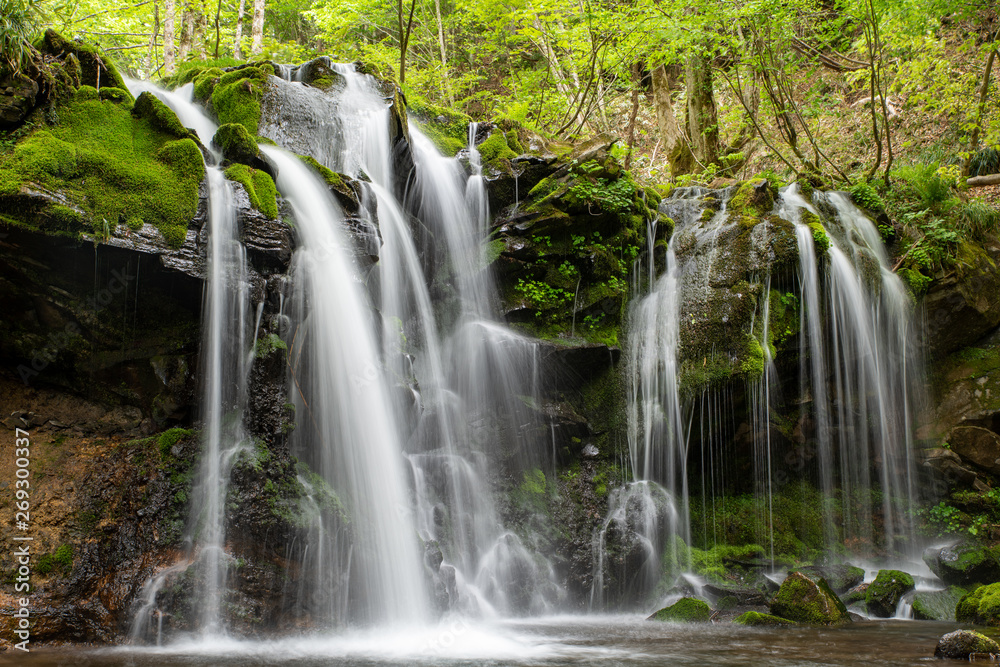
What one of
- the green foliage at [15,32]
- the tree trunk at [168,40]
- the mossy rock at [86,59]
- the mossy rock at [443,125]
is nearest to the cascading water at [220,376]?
the green foliage at [15,32]

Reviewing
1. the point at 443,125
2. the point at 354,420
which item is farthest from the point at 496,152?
the point at 354,420

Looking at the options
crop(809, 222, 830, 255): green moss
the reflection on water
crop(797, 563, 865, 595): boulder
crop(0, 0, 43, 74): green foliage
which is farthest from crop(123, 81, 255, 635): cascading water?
crop(809, 222, 830, 255): green moss

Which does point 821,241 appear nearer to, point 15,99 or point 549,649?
point 549,649

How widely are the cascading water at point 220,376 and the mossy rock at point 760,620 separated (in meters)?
5.30

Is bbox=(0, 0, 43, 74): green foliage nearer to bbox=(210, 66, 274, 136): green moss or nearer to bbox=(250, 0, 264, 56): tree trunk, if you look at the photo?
bbox=(210, 66, 274, 136): green moss

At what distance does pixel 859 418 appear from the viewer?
9.59m

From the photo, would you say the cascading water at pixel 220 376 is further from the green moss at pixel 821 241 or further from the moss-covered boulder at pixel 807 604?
the green moss at pixel 821 241

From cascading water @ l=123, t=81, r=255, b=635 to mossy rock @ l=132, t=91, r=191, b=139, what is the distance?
885 millimetres

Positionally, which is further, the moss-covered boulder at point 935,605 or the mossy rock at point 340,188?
the mossy rock at point 340,188

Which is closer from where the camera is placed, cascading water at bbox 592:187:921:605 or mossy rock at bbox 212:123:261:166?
mossy rock at bbox 212:123:261:166

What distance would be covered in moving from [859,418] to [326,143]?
30.7 feet

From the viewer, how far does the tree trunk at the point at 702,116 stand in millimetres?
14922

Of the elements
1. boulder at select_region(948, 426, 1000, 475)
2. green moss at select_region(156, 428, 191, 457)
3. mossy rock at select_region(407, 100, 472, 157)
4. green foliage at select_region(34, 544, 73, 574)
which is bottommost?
green foliage at select_region(34, 544, 73, 574)

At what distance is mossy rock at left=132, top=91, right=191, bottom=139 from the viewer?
22.8 feet
